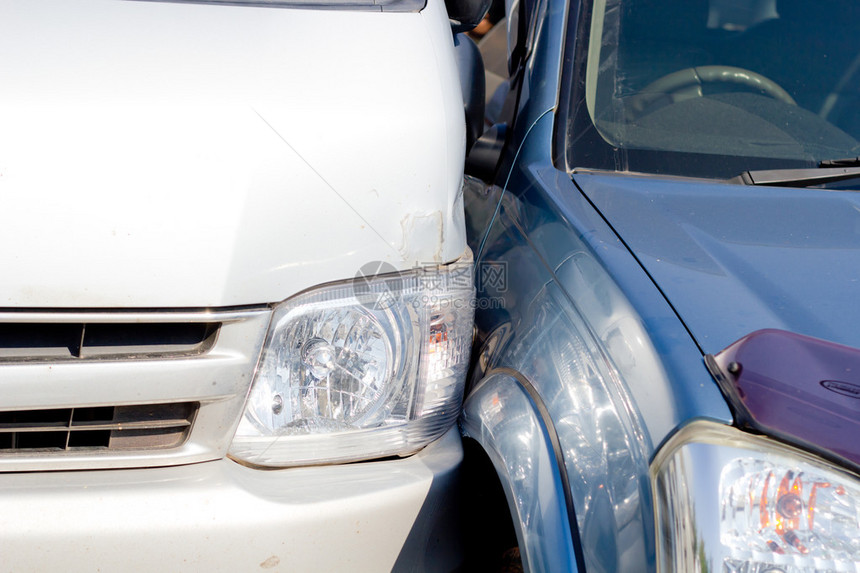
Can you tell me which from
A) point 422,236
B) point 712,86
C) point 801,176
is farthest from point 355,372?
point 712,86

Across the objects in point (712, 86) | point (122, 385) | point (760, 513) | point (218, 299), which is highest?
point (712, 86)

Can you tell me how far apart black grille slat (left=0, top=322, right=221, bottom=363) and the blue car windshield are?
0.97 meters

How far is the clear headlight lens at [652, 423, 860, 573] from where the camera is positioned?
3.43 feet

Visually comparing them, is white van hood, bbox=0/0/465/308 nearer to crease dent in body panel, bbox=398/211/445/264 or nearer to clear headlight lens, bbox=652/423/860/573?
crease dent in body panel, bbox=398/211/445/264

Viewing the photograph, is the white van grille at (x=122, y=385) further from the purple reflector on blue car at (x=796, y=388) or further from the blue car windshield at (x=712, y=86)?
the blue car windshield at (x=712, y=86)

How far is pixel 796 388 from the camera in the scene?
111cm

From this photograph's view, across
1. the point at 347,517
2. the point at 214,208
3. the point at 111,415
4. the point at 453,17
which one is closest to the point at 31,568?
the point at 111,415

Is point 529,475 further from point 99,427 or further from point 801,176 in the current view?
point 801,176

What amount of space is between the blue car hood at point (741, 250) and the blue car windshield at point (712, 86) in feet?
0.47

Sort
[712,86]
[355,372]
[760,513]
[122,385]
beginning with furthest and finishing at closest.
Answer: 1. [712,86]
2. [355,372]
3. [122,385]
4. [760,513]

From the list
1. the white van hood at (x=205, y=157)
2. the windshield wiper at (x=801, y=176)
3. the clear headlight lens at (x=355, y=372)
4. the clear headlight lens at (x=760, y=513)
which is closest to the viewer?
the clear headlight lens at (x=760, y=513)

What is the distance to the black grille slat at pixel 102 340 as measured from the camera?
1271 mm

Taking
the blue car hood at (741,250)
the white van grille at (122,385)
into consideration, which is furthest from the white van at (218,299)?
the blue car hood at (741,250)

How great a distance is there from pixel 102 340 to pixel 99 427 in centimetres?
16
